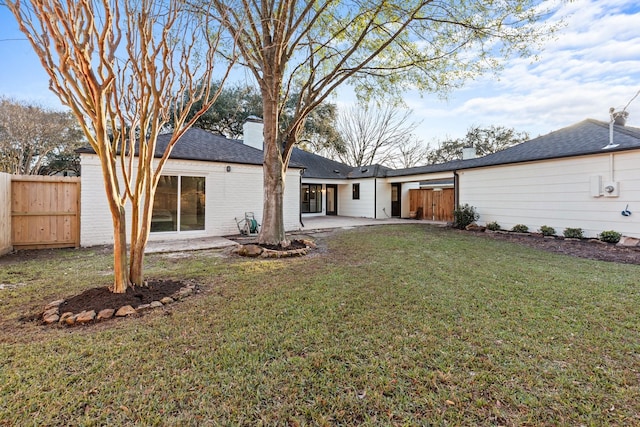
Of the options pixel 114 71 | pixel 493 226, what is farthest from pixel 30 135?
pixel 493 226

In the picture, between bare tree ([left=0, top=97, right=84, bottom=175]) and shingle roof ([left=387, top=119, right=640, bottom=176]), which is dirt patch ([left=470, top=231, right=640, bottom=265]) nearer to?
shingle roof ([left=387, top=119, right=640, bottom=176])

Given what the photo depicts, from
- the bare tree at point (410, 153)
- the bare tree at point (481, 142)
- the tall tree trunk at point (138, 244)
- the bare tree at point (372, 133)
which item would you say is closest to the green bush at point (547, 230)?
the tall tree trunk at point (138, 244)

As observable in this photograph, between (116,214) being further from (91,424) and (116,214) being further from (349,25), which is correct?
(349,25)

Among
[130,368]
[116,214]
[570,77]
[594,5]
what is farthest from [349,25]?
[130,368]

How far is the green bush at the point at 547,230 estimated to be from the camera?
9633mm

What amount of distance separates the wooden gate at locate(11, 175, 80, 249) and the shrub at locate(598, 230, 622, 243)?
560 inches

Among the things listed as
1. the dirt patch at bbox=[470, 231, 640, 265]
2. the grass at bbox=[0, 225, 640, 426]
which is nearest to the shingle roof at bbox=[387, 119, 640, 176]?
the dirt patch at bbox=[470, 231, 640, 265]

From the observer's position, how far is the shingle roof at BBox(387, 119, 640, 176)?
28.1 ft

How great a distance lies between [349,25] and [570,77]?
655cm

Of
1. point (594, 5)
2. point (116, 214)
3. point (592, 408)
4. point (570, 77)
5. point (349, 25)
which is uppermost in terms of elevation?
point (349, 25)

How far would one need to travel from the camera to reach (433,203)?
657 inches

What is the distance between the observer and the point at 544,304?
146 inches

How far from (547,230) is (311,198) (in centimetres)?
1185

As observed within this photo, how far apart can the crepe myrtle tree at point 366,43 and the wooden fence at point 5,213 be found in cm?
542
